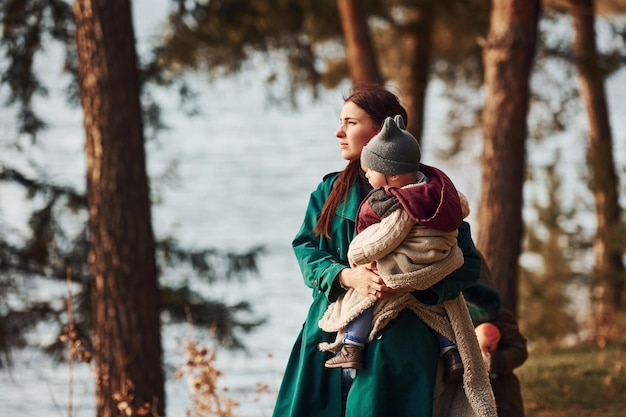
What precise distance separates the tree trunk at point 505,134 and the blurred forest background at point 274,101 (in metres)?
0.01

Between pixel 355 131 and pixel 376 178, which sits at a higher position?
pixel 355 131

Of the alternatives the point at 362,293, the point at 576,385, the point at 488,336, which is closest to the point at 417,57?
the point at 576,385

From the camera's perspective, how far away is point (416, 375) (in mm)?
3391

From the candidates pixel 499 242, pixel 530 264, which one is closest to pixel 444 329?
pixel 499 242

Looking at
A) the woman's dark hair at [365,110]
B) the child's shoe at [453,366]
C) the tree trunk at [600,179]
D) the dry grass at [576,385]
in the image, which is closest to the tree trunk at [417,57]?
the tree trunk at [600,179]

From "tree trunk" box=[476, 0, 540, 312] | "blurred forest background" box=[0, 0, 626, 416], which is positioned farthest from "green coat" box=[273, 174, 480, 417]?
"tree trunk" box=[476, 0, 540, 312]

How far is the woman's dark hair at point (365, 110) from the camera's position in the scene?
3.57 m

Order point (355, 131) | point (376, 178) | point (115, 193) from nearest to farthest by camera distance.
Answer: point (376, 178) → point (355, 131) → point (115, 193)

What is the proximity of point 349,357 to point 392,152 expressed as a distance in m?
0.66

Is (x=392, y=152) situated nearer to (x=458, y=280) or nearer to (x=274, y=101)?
(x=458, y=280)

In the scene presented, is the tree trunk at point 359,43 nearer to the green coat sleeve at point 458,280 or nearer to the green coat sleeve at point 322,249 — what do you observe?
the green coat sleeve at point 322,249

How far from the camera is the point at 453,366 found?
341cm

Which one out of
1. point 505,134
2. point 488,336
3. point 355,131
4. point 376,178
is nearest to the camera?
point 376,178

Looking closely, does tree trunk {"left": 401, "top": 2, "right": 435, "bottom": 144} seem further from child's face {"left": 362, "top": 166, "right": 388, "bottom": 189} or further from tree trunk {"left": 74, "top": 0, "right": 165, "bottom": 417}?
child's face {"left": 362, "top": 166, "right": 388, "bottom": 189}
